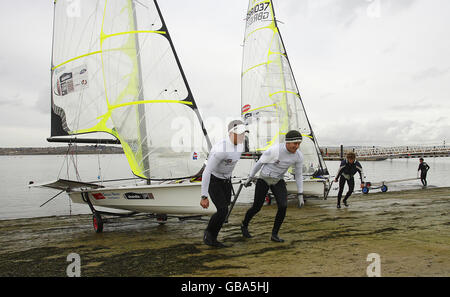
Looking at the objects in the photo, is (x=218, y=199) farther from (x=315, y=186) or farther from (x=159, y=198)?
(x=315, y=186)

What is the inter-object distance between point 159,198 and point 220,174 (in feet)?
5.67

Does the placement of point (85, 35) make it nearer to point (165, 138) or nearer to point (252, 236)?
point (165, 138)

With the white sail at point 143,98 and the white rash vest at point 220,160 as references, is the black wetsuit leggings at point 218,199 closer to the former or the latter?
the white rash vest at point 220,160

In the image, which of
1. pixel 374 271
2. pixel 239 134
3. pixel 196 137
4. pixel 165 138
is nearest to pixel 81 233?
pixel 165 138

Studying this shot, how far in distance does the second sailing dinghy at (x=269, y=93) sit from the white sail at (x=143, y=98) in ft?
24.0

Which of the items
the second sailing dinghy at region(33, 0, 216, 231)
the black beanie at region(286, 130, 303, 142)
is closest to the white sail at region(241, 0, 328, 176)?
the second sailing dinghy at region(33, 0, 216, 231)

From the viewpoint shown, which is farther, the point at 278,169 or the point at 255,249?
the point at 278,169

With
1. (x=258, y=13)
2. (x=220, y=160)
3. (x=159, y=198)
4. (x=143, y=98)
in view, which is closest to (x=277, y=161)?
(x=220, y=160)

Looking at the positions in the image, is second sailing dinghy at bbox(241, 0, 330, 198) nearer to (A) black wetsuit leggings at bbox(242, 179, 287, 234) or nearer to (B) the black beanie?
(A) black wetsuit leggings at bbox(242, 179, 287, 234)

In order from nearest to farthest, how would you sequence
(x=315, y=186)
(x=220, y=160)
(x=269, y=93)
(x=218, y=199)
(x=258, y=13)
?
(x=220, y=160), (x=218, y=199), (x=315, y=186), (x=269, y=93), (x=258, y=13)

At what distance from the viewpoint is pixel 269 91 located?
1487 centimetres

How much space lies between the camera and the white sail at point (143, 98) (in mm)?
6543

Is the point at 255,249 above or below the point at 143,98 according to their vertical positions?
below

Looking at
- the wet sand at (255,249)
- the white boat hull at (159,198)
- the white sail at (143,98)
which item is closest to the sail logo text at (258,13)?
the white sail at (143,98)
